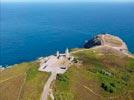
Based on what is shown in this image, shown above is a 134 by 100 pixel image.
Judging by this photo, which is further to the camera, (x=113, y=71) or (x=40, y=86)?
(x=113, y=71)

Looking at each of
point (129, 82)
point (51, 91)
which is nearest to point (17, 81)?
point (51, 91)

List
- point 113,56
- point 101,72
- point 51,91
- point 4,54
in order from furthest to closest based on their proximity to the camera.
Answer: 1. point 4,54
2. point 113,56
3. point 101,72
4. point 51,91

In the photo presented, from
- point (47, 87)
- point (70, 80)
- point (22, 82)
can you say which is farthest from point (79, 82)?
point (22, 82)

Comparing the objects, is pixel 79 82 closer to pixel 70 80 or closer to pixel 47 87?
pixel 70 80

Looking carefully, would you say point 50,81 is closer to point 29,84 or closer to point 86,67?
point 29,84

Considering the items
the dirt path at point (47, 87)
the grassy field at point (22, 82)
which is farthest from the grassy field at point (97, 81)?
the grassy field at point (22, 82)

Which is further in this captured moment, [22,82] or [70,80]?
[70,80]

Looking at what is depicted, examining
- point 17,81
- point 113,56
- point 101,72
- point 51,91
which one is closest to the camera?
point 51,91

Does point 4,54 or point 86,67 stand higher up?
point 86,67
